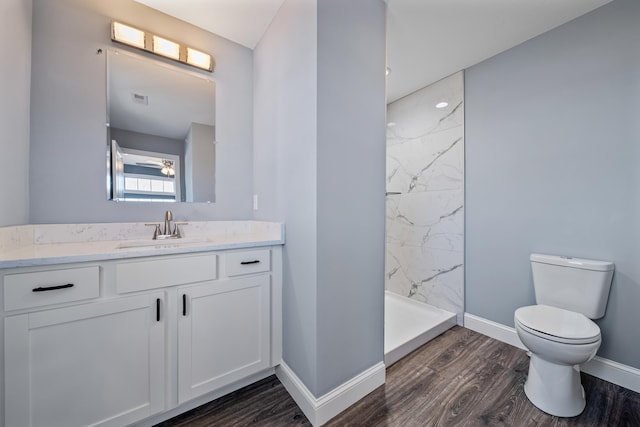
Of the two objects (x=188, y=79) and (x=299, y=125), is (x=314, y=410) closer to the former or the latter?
(x=299, y=125)

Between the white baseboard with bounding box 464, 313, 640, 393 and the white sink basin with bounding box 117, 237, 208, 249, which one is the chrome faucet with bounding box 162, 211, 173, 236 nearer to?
the white sink basin with bounding box 117, 237, 208, 249

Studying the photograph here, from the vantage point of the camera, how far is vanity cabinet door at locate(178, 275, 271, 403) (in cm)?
129

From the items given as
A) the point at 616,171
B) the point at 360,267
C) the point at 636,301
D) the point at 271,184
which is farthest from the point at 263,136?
the point at 636,301

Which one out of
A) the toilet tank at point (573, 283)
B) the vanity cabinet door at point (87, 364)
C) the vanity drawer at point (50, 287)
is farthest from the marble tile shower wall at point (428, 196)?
the vanity drawer at point (50, 287)

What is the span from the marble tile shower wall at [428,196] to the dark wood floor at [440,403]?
0.75 meters

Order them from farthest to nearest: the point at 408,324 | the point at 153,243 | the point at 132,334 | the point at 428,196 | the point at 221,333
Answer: the point at 428,196 < the point at 408,324 < the point at 153,243 < the point at 221,333 < the point at 132,334

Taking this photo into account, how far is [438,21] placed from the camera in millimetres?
1729

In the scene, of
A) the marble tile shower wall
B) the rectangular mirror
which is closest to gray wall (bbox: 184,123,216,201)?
the rectangular mirror

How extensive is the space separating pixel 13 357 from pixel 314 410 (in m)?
1.25

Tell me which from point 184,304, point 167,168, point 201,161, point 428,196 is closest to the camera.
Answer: point 184,304

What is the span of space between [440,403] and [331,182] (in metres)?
1.38

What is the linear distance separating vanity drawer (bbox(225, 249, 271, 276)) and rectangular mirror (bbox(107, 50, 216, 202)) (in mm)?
698

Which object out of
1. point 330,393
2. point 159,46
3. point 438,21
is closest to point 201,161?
point 159,46

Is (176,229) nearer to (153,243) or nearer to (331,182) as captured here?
(153,243)
